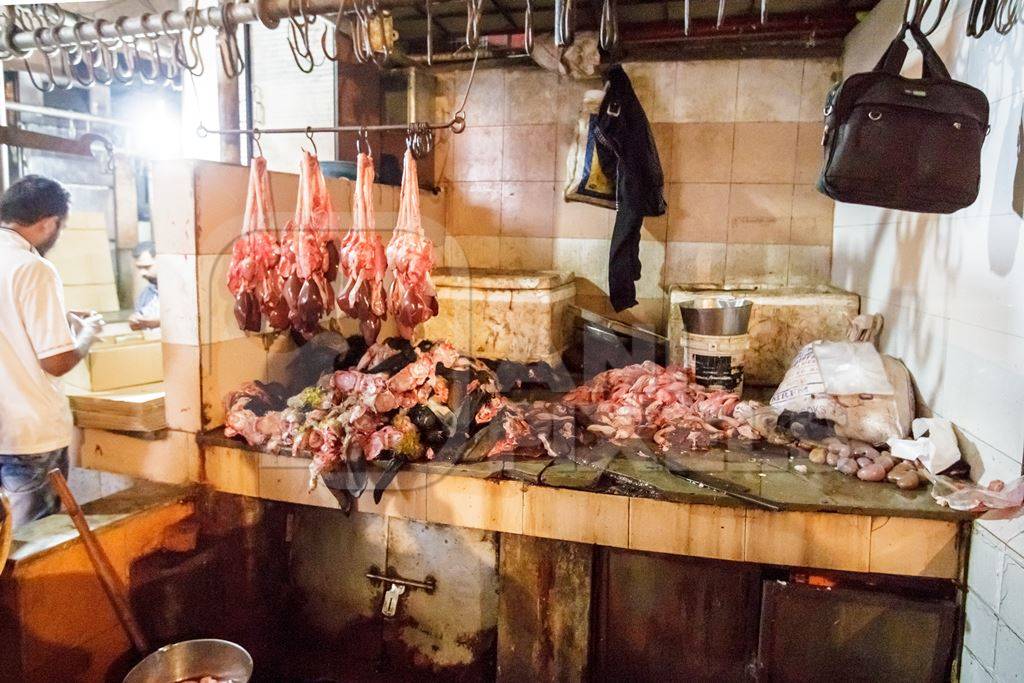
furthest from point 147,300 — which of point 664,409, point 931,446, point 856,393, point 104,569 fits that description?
point 931,446

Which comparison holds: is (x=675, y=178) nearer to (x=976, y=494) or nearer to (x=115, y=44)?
(x=976, y=494)

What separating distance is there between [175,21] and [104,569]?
295cm

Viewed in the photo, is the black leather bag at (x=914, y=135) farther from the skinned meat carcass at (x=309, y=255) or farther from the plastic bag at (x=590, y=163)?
the skinned meat carcass at (x=309, y=255)

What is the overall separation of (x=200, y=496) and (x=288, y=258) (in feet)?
4.68

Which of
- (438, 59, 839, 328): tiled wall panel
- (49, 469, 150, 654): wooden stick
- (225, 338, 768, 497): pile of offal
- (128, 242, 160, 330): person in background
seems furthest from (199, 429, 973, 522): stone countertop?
(438, 59, 839, 328): tiled wall panel

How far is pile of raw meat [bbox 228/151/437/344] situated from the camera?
3.51 m

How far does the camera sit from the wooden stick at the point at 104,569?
2.90 meters

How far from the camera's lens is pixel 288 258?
11.6ft

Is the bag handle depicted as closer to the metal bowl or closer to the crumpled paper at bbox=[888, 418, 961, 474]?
the crumpled paper at bbox=[888, 418, 961, 474]

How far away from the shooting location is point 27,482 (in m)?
3.42

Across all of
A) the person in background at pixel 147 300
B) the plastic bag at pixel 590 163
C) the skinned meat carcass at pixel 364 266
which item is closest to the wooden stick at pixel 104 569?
the skinned meat carcass at pixel 364 266

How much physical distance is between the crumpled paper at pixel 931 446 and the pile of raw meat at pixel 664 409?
72cm

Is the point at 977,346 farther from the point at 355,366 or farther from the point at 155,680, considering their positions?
the point at 155,680

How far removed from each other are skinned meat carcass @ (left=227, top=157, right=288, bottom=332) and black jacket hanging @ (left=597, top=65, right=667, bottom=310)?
2.42 meters
